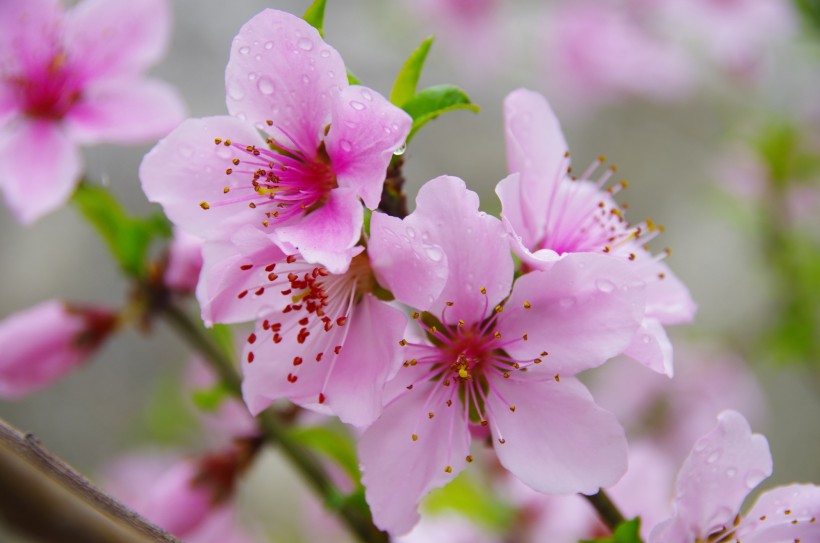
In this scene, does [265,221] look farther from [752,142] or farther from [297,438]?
[752,142]

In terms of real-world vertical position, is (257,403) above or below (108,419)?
above

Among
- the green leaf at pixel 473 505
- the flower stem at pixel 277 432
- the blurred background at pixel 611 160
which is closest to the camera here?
Answer: the flower stem at pixel 277 432

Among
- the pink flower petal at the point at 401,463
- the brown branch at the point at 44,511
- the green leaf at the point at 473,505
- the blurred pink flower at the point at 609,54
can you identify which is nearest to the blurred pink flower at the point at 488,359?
the pink flower petal at the point at 401,463

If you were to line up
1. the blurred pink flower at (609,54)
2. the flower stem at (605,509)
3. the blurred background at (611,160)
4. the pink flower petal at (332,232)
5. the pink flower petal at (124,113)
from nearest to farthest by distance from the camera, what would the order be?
1. the pink flower petal at (332,232)
2. the flower stem at (605,509)
3. the pink flower petal at (124,113)
4. the blurred background at (611,160)
5. the blurred pink flower at (609,54)

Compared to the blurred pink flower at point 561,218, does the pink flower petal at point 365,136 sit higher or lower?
higher

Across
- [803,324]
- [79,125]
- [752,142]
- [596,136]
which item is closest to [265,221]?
[79,125]

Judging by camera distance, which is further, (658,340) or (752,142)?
(752,142)

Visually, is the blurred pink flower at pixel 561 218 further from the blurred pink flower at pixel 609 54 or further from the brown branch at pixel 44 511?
→ the blurred pink flower at pixel 609 54
